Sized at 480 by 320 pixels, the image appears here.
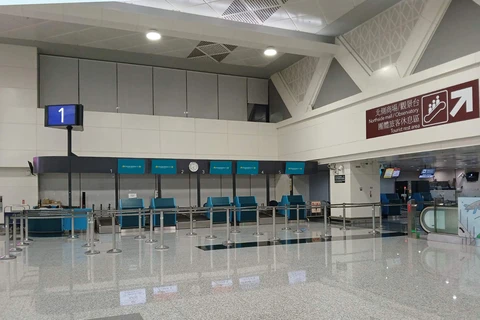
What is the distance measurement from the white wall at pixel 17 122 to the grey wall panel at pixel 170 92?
205 inches

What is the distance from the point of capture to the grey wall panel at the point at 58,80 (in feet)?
55.5

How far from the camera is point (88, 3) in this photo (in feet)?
37.7

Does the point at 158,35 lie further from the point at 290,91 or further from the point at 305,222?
the point at 305,222

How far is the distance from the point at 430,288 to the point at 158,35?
36.1 ft

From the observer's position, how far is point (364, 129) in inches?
555

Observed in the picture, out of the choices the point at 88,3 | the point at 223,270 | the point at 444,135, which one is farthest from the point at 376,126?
the point at 88,3

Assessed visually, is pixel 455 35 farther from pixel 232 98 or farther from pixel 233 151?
pixel 232 98

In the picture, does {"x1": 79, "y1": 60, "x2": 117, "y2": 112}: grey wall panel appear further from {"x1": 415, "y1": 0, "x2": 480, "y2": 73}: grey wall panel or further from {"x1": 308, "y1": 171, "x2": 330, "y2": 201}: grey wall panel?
{"x1": 415, "y1": 0, "x2": 480, "y2": 73}: grey wall panel

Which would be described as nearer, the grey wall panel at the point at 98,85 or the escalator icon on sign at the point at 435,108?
the escalator icon on sign at the point at 435,108

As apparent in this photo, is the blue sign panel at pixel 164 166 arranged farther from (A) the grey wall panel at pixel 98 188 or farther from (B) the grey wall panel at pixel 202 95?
(B) the grey wall panel at pixel 202 95

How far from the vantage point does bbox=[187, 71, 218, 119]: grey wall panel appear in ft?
64.2

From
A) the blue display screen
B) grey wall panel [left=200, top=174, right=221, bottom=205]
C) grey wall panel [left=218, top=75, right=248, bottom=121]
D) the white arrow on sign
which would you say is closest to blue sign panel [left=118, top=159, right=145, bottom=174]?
the blue display screen

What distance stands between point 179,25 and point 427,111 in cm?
800

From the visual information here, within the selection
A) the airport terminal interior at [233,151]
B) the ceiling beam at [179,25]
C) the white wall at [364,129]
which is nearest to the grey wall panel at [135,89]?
the airport terminal interior at [233,151]
